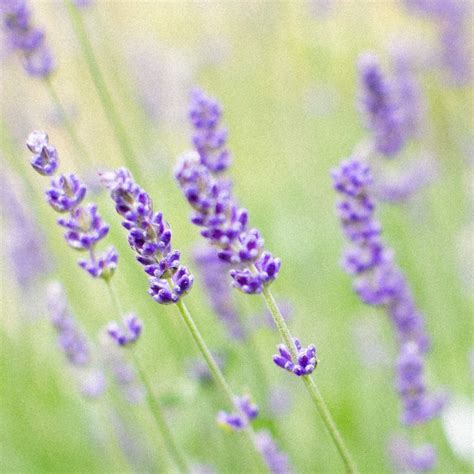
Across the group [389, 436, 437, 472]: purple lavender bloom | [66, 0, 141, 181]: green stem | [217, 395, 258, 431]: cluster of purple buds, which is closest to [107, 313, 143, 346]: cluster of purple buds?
[217, 395, 258, 431]: cluster of purple buds

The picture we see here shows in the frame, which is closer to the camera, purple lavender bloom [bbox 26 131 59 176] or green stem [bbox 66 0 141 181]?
purple lavender bloom [bbox 26 131 59 176]

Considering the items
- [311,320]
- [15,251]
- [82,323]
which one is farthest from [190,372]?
[311,320]

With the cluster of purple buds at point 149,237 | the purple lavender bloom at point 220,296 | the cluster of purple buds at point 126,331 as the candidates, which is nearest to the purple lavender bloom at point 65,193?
the cluster of purple buds at point 149,237

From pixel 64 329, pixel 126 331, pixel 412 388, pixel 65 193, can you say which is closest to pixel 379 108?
pixel 412 388

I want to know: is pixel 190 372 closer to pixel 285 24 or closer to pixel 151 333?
pixel 151 333

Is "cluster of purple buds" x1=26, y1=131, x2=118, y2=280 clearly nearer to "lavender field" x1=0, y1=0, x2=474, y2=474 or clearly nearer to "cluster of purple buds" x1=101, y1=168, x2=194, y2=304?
"lavender field" x1=0, y1=0, x2=474, y2=474

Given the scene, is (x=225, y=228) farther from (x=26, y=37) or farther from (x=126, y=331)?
(x=26, y=37)
